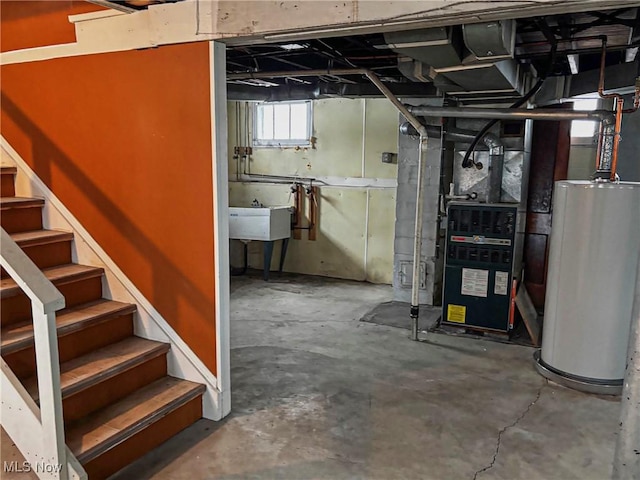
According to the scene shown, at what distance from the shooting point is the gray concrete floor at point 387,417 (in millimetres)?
2338

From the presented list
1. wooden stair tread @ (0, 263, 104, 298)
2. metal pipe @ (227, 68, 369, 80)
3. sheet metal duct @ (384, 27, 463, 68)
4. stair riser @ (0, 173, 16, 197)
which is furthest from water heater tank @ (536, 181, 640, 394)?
stair riser @ (0, 173, 16, 197)

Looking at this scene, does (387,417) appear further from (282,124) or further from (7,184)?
(282,124)

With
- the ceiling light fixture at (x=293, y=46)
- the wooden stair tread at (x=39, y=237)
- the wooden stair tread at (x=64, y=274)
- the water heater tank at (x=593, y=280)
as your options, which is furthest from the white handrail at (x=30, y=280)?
the water heater tank at (x=593, y=280)

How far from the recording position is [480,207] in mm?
4027

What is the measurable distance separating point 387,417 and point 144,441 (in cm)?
130

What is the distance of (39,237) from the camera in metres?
2.81

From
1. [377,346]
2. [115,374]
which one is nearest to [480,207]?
[377,346]

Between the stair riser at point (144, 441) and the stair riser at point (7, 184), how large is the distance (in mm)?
1773

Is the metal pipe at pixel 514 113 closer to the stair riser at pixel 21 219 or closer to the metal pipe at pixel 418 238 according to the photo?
the metal pipe at pixel 418 238

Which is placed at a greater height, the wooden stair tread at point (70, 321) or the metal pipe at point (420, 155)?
the metal pipe at point (420, 155)

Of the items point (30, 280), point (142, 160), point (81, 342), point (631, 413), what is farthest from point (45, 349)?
point (631, 413)

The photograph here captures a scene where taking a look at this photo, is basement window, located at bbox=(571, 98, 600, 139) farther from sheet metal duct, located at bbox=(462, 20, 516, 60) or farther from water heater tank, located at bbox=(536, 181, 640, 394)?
sheet metal duct, located at bbox=(462, 20, 516, 60)

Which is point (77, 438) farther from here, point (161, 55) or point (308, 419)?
point (161, 55)

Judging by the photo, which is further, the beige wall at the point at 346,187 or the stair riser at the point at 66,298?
the beige wall at the point at 346,187
